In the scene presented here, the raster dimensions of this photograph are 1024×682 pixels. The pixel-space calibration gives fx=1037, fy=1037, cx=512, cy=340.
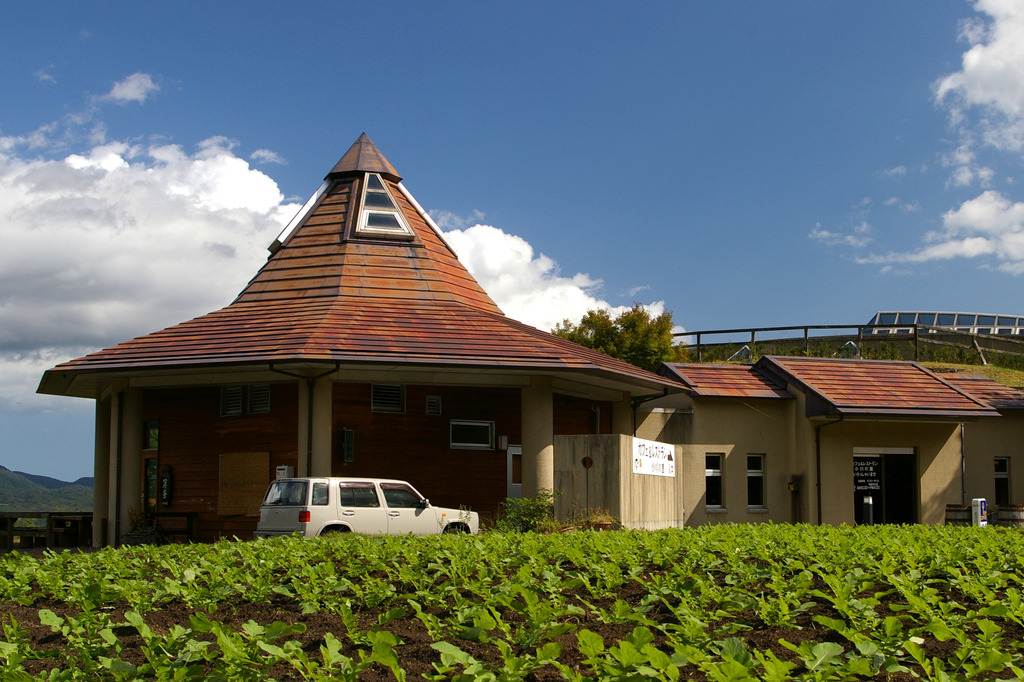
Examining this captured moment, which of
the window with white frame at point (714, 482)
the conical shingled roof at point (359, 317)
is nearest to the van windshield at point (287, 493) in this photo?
the conical shingled roof at point (359, 317)

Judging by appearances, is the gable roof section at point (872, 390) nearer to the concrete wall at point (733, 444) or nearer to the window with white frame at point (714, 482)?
the concrete wall at point (733, 444)

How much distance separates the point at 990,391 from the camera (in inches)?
1181

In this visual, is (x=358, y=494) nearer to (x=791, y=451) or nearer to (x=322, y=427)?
(x=322, y=427)

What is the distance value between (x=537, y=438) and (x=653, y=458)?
2.46 m

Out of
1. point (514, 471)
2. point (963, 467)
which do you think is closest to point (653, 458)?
point (514, 471)

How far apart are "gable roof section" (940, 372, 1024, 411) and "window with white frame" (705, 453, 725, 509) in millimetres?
7582

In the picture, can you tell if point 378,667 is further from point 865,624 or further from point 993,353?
point 993,353

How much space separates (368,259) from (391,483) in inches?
342

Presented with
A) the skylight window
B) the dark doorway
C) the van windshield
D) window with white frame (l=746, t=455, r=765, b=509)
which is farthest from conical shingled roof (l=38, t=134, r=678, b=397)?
the dark doorway

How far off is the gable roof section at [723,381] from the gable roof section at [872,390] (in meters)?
0.44

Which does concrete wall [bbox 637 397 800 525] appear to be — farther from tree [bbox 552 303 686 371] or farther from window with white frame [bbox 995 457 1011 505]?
tree [bbox 552 303 686 371]

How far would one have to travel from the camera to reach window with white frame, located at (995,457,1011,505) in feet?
93.5

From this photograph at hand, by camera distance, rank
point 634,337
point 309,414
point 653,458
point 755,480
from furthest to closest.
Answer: point 634,337 < point 755,480 < point 653,458 < point 309,414

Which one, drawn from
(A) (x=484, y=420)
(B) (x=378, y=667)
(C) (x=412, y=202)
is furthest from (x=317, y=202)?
(B) (x=378, y=667)
